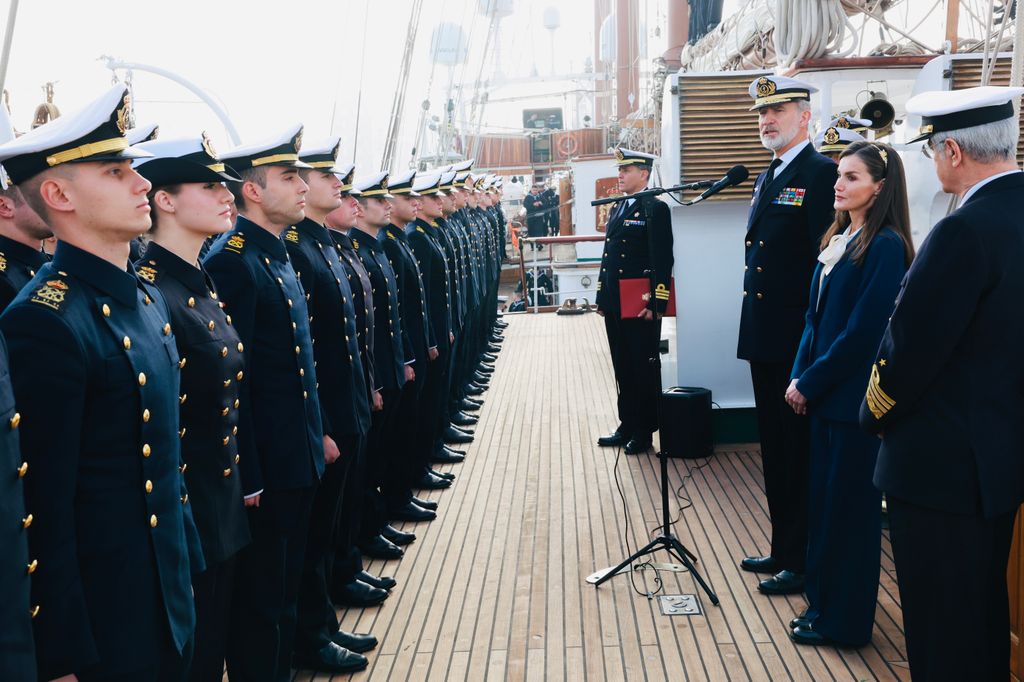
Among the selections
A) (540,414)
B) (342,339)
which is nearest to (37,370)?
(342,339)

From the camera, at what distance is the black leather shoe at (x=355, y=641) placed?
305 cm

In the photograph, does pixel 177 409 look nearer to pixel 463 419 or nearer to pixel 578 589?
pixel 578 589

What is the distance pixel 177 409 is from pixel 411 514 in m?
2.78

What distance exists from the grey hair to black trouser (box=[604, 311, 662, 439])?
3.39 metres

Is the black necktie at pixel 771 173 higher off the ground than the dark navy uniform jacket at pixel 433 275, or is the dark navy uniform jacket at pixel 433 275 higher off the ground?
the black necktie at pixel 771 173

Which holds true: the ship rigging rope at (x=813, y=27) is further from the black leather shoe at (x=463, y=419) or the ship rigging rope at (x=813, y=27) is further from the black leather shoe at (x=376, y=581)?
the black leather shoe at (x=376, y=581)

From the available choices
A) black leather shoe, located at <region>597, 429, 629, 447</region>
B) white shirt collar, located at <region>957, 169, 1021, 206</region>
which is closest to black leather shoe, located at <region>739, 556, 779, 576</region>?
white shirt collar, located at <region>957, 169, 1021, 206</region>

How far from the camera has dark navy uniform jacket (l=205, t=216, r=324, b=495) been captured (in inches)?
97.9

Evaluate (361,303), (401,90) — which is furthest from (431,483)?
(401,90)

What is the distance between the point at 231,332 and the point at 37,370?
0.72 metres

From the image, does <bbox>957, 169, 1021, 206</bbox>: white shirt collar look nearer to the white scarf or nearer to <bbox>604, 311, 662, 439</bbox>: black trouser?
the white scarf

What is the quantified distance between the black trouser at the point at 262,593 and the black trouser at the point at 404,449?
1.79 meters

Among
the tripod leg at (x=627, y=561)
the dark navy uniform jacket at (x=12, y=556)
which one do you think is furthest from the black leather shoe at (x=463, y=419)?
the dark navy uniform jacket at (x=12, y=556)

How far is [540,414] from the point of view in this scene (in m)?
6.81
